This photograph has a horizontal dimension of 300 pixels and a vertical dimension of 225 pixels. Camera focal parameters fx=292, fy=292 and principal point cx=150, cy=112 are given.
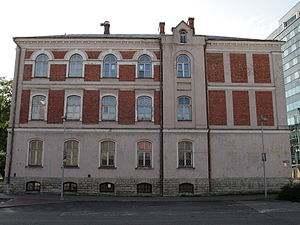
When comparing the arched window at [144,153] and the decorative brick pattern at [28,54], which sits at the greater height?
the decorative brick pattern at [28,54]

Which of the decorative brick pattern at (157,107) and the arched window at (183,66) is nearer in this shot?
the decorative brick pattern at (157,107)

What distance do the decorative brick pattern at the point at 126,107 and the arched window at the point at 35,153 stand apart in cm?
654

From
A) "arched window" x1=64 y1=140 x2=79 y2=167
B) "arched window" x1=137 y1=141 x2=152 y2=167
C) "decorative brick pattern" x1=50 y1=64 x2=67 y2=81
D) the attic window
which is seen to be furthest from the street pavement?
the attic window

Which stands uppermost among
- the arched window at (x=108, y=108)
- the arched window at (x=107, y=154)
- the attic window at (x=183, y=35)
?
the attic window at (x=183, y=35)

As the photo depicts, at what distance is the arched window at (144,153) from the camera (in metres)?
22.3

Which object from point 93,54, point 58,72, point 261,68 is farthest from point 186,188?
point 58,72

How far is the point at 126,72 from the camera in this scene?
77.6 ft

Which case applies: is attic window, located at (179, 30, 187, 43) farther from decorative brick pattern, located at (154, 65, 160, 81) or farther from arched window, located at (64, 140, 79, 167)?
arched window, located at (64, 140, 79, 167)

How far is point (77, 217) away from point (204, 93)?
46.0ft

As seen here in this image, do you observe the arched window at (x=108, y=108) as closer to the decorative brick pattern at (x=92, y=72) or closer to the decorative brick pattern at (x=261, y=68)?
the decorative brick pattern at (x=92, y=72)

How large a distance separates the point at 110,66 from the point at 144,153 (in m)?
7.58

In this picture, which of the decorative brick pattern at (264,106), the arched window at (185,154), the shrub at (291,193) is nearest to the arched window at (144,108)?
the arched window at (185,154)

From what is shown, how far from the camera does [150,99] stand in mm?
23297

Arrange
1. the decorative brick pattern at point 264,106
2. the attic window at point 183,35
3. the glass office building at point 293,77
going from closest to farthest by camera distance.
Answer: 1. the decorative brick pattern at point 264,106
2. the attic window at point 183,35
3. the glass office building at point 293,77
